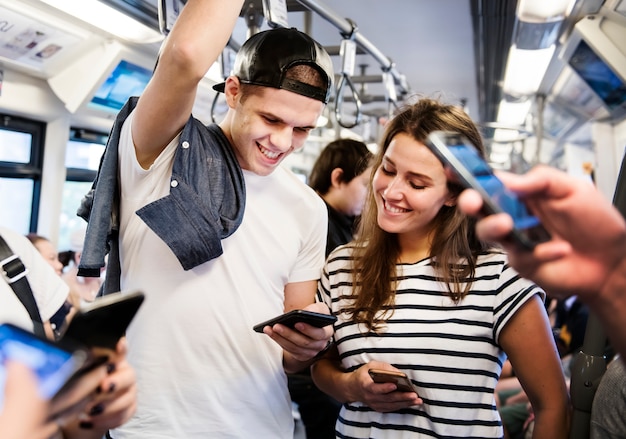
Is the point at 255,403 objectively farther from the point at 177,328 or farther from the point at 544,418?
the point at 544,418

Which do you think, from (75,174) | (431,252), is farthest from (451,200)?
(75,174)

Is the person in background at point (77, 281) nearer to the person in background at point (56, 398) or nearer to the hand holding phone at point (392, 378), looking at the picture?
the person in background at point (56, 398)

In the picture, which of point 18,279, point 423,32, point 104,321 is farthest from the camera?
point 423,32

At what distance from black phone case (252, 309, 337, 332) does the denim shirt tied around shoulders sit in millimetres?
226

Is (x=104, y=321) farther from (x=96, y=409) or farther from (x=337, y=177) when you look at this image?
(x=337, y=177)

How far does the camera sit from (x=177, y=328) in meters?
1.46

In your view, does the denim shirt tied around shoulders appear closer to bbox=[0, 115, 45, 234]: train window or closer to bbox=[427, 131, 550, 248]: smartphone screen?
bbox=[427, 131, 550, 248]: smartphone screen

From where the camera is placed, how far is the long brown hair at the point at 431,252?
5.21ft

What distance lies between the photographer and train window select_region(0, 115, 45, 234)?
425cm

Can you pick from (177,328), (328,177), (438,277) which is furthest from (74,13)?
(438,277)

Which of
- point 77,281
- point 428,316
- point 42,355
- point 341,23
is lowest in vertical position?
point 77,281

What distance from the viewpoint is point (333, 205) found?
127 inches

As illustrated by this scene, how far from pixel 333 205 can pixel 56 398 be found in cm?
254

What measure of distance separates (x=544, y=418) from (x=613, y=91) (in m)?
4.07
